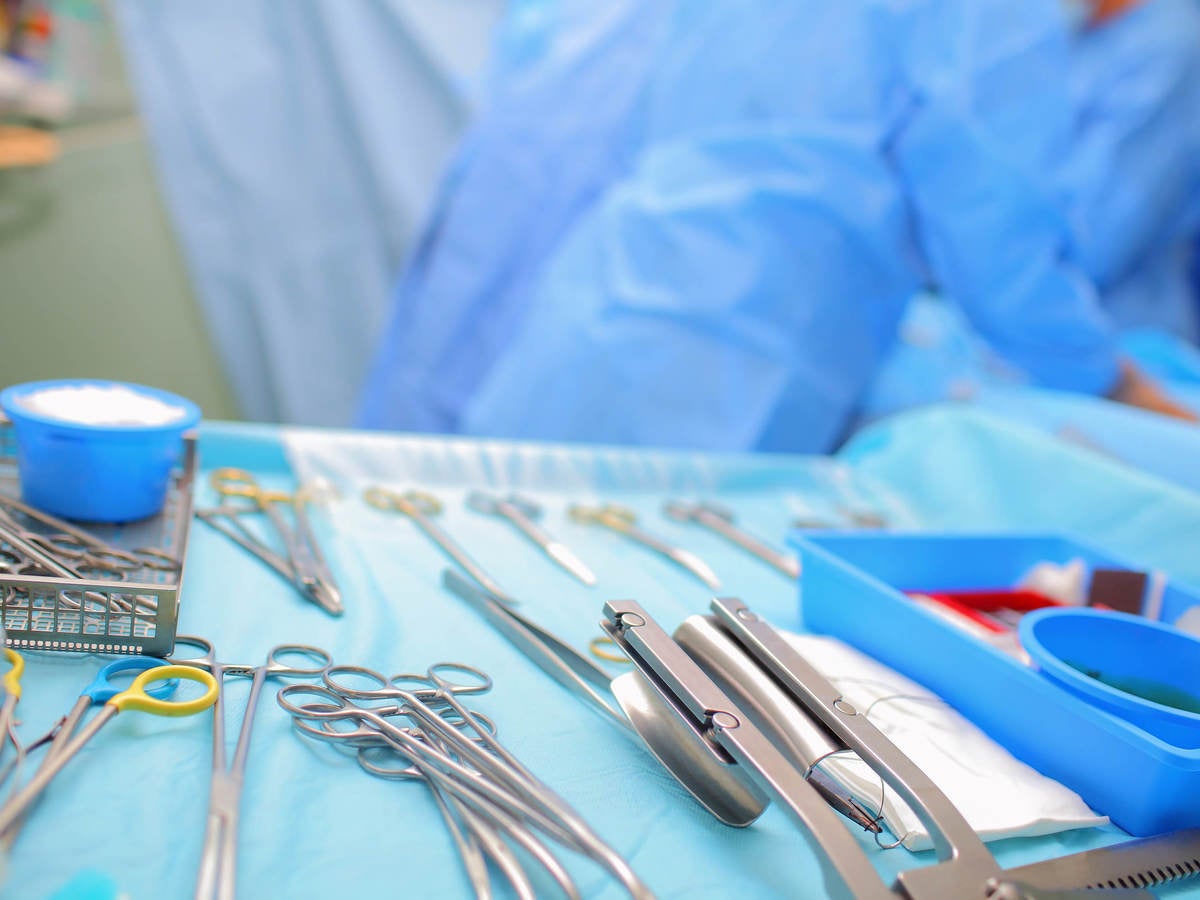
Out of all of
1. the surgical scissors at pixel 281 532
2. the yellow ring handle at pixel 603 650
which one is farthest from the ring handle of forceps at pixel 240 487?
the yellow ring handle at pixel 603 650

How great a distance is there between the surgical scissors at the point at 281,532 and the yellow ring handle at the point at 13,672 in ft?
0.61

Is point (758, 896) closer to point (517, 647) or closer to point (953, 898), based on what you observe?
point (953, 898)

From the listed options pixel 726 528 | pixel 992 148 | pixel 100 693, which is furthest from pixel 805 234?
pixel 100 693

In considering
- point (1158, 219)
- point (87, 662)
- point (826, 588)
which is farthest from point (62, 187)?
point (1158, 219)

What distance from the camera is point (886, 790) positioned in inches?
19.5

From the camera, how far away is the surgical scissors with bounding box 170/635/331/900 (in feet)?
1.20

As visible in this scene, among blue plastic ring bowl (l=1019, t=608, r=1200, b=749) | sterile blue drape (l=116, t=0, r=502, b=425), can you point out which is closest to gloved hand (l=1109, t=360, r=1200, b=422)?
blue plastic ring bowl (l=1019, t=608, r=1200, b=749)

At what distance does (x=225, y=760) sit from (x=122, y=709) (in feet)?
0.23

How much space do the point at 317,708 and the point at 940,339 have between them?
179 cm

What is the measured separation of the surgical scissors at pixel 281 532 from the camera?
642 millimetres

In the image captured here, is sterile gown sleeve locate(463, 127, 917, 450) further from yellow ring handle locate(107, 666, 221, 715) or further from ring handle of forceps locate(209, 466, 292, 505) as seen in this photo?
yellow ring handle locate(107, 666, 221, 715)

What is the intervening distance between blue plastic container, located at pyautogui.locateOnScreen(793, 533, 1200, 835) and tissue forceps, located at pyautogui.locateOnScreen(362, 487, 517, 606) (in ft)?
0.84

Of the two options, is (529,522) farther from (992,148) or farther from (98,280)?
(98,280)

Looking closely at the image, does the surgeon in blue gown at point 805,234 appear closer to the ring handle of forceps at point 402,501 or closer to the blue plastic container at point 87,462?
the ring handle of forceps at point 402,501
